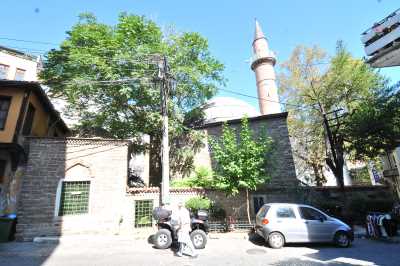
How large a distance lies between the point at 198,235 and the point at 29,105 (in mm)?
10823

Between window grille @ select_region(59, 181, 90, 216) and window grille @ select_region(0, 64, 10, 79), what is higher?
window grille @ select_region(0, 64, 10, 79)

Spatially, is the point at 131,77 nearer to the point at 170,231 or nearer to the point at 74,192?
the point at 74,192

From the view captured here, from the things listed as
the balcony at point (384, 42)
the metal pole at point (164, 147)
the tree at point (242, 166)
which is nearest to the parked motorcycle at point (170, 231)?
the metal pole at point (164, 147)

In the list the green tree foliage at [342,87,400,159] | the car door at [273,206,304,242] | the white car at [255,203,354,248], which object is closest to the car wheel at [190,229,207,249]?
the white car at [255,203,354,248]

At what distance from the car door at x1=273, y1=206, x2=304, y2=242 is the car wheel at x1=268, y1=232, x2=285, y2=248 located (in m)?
0.17

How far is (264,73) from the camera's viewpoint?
31.1 metres

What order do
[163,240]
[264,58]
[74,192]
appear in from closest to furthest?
[163,240]
[74,192]
[264,58]

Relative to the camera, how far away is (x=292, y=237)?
29.0 feet

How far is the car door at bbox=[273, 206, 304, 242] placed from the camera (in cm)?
886

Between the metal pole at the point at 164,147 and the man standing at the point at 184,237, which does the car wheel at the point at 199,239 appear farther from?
the metal pole at the point at 164,147

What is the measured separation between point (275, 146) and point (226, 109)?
353 inches

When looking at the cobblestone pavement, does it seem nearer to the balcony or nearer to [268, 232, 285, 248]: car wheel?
[268, 232, 285, 248]: car wheel

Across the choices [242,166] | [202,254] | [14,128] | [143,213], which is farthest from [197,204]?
[14,128]

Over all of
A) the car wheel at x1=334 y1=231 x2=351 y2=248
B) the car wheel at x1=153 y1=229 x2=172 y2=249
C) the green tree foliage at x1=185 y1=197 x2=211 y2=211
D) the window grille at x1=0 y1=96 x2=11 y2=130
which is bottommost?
the car wheel at x1=334 y1=231 x2=351 y2=248
